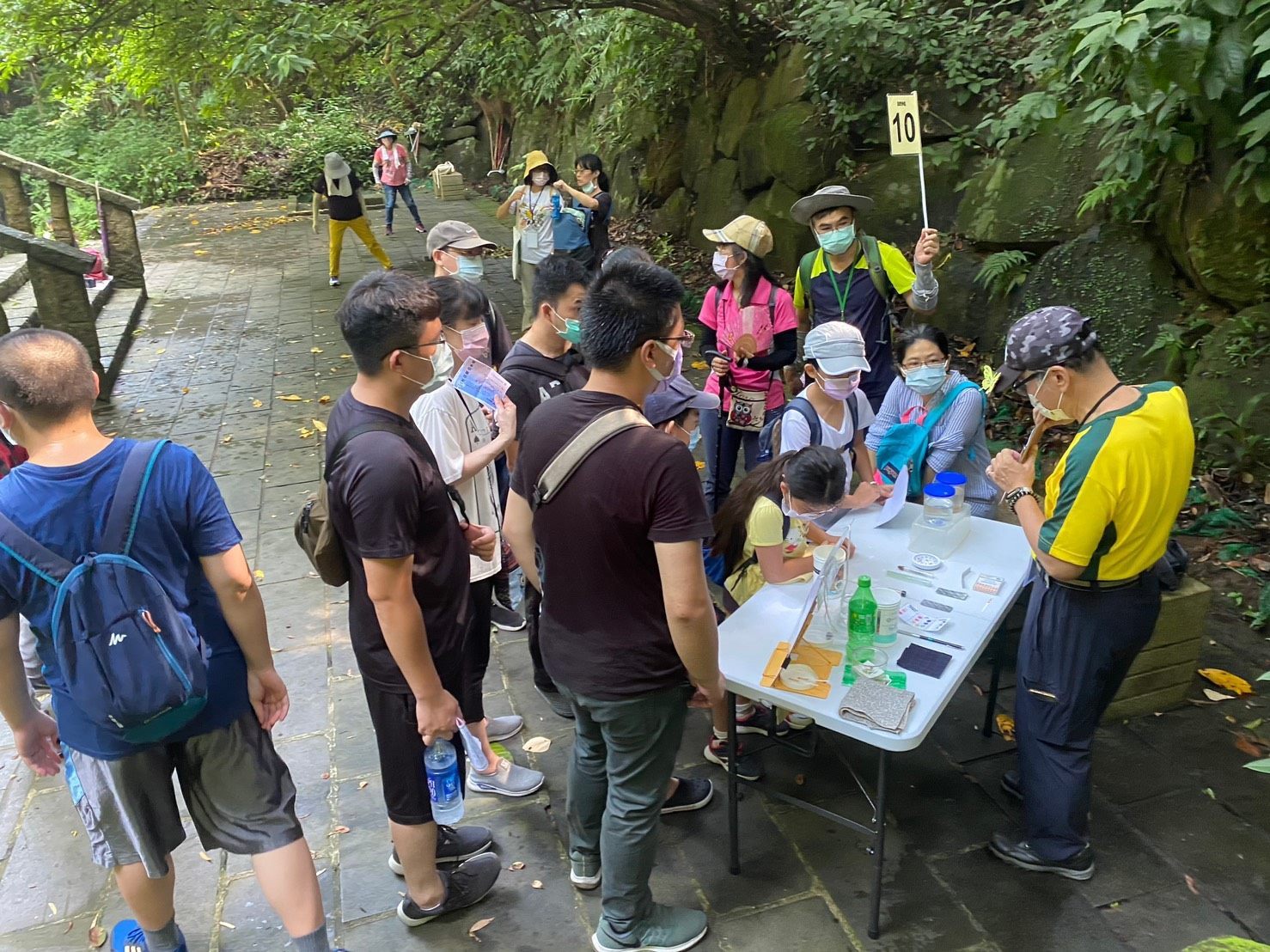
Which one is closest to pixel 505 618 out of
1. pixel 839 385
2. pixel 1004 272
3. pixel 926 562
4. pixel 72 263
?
pixel 839 385

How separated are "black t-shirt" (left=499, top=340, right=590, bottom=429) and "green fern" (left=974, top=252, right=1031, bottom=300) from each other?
4.52 meters

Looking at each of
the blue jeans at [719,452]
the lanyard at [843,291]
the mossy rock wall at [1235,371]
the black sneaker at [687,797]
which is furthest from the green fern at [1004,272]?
the black sneaker at [687,797]

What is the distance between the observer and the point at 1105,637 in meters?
2.76

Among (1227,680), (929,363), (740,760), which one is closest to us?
(740,760)

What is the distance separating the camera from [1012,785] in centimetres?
333

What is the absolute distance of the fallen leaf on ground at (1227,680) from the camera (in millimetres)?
3904

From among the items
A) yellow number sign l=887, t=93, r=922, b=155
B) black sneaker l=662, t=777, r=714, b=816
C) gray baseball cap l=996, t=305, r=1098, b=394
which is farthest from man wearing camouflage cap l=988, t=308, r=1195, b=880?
yellow number sign l=887, t=93, r=922, b=155

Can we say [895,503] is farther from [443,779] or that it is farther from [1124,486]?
[443,779]

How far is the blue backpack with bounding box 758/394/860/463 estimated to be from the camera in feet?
12.1

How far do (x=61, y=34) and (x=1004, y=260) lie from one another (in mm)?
8128

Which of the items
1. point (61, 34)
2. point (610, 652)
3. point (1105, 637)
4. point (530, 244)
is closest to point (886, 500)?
point (1105, 637)

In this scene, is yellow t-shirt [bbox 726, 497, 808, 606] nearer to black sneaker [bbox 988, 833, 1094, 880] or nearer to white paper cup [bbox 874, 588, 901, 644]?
white paper cup [bbox 874, 588, 901, 644]

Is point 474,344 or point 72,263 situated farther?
point 72,263

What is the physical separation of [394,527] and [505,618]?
2418 mm
